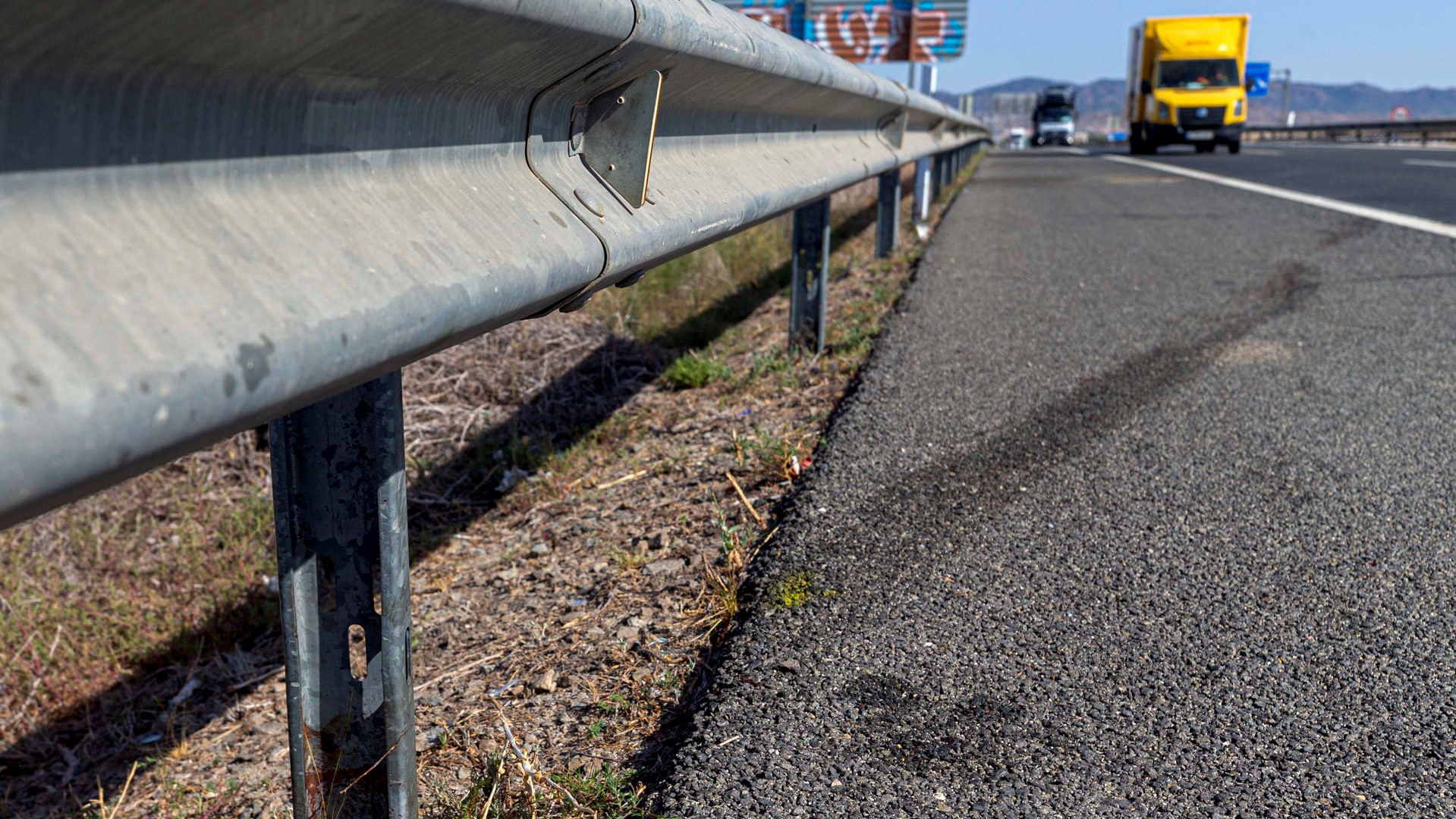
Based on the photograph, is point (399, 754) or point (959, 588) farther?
point (959, 588)

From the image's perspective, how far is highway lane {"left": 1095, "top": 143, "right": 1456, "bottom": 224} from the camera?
1048cm

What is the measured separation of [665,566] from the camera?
2.75 meters

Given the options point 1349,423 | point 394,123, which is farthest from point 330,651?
point 1349,423

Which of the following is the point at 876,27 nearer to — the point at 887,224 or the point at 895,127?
the point at 887,224

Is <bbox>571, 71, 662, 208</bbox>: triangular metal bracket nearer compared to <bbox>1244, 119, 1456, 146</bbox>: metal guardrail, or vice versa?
<bbox>571, 71, 662, 208</bbox>: triangular metal bracket

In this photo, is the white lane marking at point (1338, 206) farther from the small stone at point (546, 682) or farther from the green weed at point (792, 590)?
the small stone at point (546, 682)

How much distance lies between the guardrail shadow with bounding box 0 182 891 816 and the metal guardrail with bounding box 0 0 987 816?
1.04m

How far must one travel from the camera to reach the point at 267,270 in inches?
41.4

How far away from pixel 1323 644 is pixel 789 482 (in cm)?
142

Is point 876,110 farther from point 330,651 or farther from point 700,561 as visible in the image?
point 330,651

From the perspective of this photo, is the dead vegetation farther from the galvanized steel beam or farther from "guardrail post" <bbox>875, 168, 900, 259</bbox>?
"guardrail post" <bbox>875, 168, 900, 259</bbox>

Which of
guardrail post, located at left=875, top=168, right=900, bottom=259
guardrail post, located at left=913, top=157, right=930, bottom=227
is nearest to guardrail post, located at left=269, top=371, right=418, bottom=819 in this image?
guardrail post, located at left=875, top=168, right=900, bottom=259

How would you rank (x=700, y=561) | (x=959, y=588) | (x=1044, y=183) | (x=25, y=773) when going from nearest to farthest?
(x=959, y=588)
(x=700, y=561)
(x=25, y=773)
(x=1044, y=183)

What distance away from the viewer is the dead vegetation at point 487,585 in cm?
221
